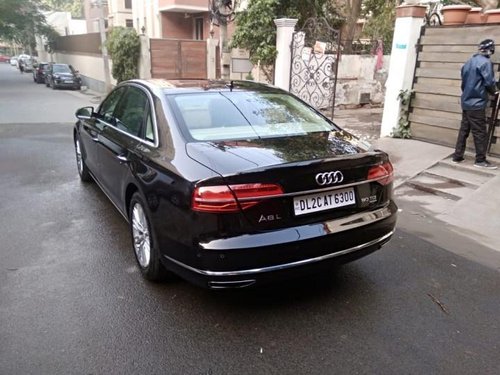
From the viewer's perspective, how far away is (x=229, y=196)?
2715 millimetres

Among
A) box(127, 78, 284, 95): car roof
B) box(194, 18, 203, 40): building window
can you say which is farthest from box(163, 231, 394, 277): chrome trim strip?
box(194, 18, 203, 40): building window

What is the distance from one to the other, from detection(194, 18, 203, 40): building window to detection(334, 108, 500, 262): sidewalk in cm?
2131

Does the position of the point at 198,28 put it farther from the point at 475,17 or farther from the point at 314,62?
the point at 475,17

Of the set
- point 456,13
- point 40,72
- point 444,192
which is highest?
point 456,13

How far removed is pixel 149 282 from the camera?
142 inches

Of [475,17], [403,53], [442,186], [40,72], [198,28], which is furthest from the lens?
[40,72]

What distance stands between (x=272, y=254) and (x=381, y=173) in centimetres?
111

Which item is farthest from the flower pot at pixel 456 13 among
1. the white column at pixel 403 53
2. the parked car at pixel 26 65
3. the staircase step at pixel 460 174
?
the parked car at pixel 26 65

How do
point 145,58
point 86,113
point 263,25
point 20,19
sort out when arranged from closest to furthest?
1. point 86,113
2. point 263,25
3. point 145,58
4. point 20,19

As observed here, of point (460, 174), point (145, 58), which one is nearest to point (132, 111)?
point (460, 174)

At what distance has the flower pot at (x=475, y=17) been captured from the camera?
7.45 m

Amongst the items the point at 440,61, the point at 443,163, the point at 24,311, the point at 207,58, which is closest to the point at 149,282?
the point at 24,311

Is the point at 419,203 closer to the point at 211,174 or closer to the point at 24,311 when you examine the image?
the point at 211,174

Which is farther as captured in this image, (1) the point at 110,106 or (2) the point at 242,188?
(1) the point at 110,106
